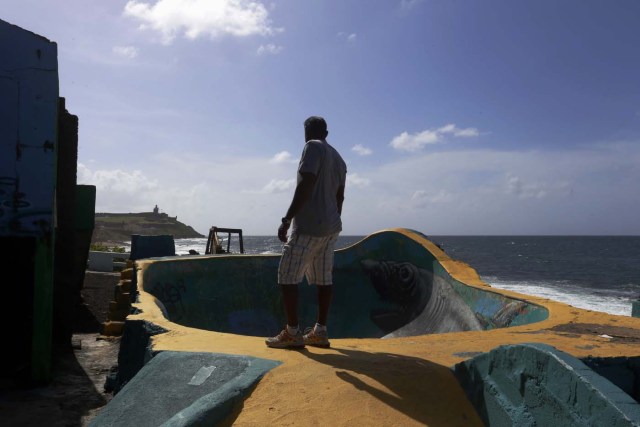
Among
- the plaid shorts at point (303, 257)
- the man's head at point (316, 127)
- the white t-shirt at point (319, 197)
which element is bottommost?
the plaid shorts at point (303, 257)

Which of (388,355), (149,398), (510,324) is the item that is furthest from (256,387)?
(510,324)

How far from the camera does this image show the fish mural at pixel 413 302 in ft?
20.9

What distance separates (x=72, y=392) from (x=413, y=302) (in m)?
4.90

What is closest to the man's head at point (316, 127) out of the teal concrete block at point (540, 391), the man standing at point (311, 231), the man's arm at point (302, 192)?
the man standing at point (311, 231)

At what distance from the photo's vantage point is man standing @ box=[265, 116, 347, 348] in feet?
10.8

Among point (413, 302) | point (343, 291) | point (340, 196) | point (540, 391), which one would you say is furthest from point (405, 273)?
point (540, 391)

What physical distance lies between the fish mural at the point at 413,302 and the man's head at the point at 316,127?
339cm

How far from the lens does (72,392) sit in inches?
223

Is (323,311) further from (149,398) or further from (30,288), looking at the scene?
(30,288)

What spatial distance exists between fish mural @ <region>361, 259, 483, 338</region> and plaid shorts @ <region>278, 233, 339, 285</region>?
300 centimetres

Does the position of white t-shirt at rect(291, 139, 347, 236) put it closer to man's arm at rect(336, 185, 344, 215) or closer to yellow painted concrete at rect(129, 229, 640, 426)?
man's arm at rect(336, 185, 344, 215)

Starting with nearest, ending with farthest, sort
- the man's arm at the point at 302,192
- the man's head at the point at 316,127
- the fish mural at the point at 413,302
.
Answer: the man's arm at the point at 302,192, the man's head at the point at 316,127, the fish mural at the point at 413,302

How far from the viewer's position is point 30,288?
575cm

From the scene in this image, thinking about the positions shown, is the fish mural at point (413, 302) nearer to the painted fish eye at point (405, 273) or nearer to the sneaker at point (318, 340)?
the painted fish eye at point (405, 273)
